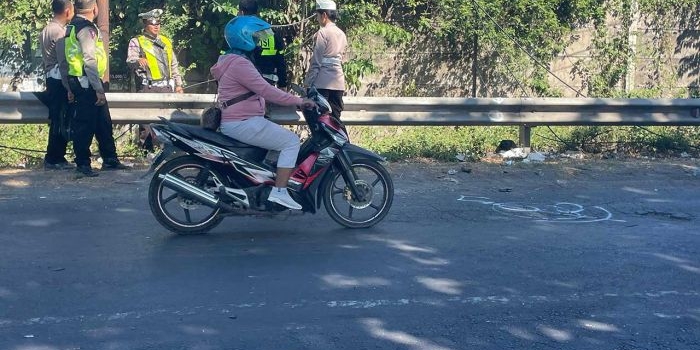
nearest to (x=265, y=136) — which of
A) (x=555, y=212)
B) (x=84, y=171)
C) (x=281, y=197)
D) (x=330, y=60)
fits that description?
(x=281, y=197)

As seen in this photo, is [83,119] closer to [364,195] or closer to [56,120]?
[56,120]

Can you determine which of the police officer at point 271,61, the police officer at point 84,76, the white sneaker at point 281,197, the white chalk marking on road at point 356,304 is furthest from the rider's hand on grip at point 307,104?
the police officer at point 84,76

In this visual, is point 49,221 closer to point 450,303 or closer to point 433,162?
point 450,303

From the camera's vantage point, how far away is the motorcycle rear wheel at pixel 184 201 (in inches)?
289

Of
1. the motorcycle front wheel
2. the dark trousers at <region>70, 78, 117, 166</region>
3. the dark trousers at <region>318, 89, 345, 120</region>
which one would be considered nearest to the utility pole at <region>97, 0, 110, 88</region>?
the dark trousers at <region>70, 78, 117, 166</region>

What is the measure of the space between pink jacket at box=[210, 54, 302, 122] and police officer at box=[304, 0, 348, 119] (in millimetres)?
3062

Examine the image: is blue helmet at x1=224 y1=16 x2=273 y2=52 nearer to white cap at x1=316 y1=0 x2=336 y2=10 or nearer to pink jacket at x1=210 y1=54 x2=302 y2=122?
pink jacket at x1=210 y1=54 x2=302 y2=122

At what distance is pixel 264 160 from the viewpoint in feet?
24.6

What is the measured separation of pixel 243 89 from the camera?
24.2 ft

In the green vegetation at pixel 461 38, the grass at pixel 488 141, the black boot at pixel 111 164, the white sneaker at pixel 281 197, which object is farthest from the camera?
the green vegetation at pixel 461 38

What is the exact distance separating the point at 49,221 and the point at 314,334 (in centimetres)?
349

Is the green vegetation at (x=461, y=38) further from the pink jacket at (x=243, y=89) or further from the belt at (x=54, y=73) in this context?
the pink jacket at (x=243, y=89)

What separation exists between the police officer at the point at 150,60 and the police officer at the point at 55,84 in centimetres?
169

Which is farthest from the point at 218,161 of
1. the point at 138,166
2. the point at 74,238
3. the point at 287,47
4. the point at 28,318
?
the point at 287,47
